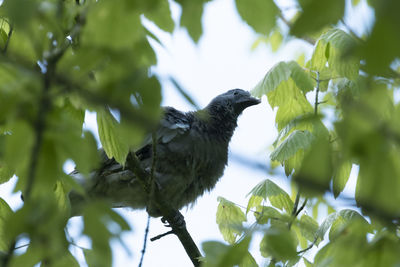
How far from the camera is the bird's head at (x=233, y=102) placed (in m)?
7.25

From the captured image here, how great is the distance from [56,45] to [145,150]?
4.40 meters

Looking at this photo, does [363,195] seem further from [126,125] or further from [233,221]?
[233,221]

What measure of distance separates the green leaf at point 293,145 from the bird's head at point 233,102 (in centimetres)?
290

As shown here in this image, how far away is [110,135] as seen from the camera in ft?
10.8

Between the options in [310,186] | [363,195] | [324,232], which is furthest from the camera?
[324,232]

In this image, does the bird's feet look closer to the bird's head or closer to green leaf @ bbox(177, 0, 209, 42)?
the bird's head

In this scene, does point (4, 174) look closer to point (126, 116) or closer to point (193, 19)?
point (193, 19)

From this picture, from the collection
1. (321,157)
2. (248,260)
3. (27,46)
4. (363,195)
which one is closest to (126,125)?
(321,157)

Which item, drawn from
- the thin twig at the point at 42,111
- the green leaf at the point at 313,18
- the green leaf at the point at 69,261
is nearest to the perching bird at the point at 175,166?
the green leaf at the point at 69,261

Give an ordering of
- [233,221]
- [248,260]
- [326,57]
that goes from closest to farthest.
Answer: [248,260] → [326,57] → [233,221]

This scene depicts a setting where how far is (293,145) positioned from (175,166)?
2.28 meters

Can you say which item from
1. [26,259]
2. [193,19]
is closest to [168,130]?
[26,259]

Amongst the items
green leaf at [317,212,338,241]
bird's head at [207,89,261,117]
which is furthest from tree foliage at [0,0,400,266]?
bird's head at [207,89,261,117]

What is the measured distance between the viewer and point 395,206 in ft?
5.07
